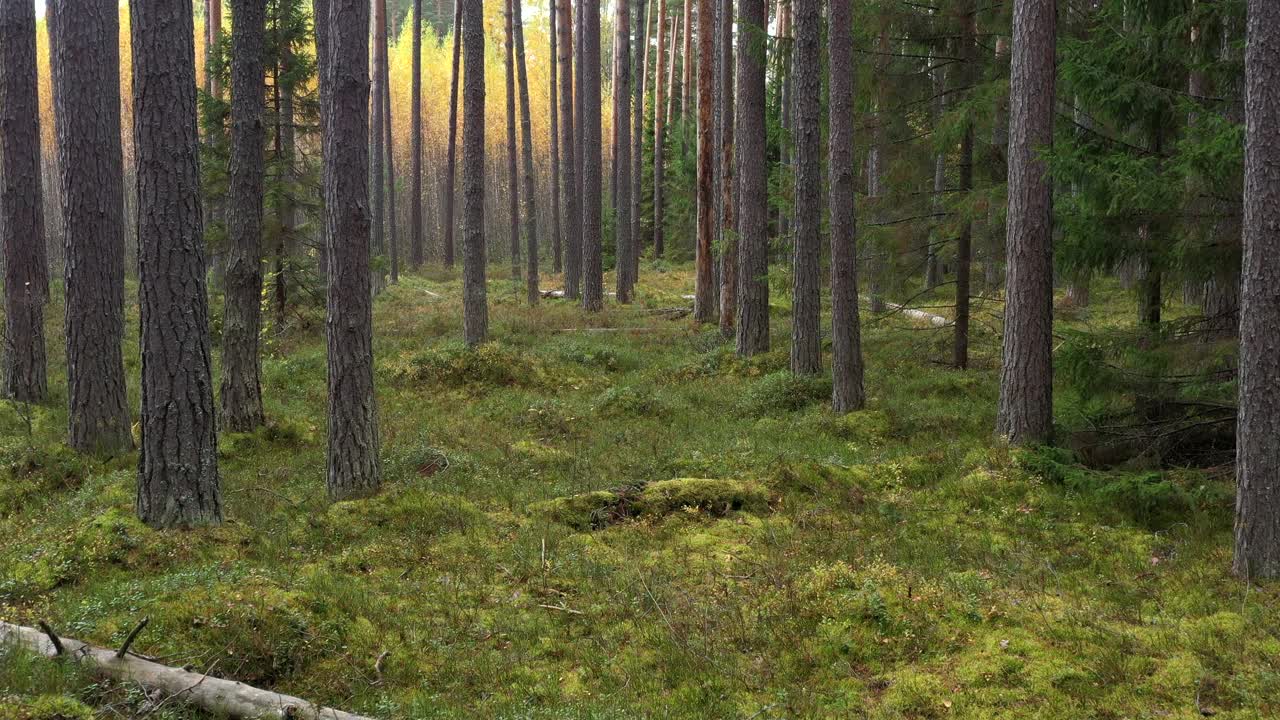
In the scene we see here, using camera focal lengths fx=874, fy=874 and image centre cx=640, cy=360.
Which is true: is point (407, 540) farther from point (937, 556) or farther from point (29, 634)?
point (937, 556)

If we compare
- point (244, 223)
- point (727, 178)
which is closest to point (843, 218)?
point (244, 223)

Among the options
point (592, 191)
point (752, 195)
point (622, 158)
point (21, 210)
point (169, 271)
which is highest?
point (622, 158)

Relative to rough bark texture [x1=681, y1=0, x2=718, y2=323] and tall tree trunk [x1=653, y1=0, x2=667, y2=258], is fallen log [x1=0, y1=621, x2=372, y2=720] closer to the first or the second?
rough bark texture [x1=681, y1=0, x2=718, y2=323]

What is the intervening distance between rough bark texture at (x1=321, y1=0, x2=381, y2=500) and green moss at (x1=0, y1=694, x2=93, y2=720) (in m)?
4.64

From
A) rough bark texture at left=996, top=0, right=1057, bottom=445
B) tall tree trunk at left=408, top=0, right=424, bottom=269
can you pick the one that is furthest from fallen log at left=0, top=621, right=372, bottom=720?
tall tree trunk at left=408, top=0, right=424, bottom=269

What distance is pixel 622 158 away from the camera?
2872 centimetres

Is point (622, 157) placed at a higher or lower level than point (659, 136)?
lower

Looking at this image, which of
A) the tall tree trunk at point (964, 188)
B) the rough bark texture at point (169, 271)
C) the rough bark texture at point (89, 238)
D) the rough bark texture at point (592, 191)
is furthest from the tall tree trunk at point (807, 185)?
the rough bark texture at point (592, 191)

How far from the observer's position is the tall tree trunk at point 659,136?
35156 mm

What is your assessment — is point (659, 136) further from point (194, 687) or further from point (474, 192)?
point (194, 687)

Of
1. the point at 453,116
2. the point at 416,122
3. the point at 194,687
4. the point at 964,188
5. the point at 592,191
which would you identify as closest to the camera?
the point at 194,687

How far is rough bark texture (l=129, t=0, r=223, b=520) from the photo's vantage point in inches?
268

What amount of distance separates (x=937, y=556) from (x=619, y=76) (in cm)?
2334

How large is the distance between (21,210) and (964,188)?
14240 mm
